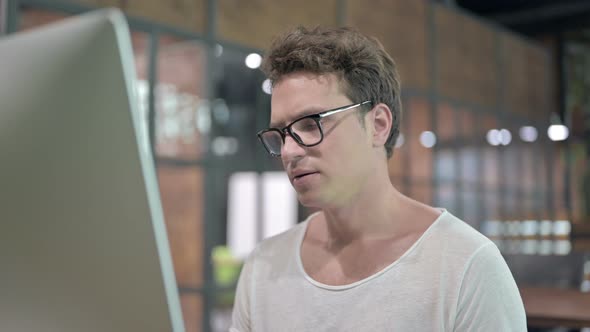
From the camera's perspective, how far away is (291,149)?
1.28 metres

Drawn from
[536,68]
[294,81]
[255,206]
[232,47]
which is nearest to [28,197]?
[294,81]

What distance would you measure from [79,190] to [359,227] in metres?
1.03

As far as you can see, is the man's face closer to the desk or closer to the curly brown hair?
the curly brown hair

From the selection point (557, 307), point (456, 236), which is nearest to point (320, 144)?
point (456, 236)

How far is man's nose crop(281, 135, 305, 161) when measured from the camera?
1.28 metres

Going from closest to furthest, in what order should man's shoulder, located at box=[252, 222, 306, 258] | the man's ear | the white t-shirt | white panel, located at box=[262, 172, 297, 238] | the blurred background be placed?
the white t-shirt, the man's ear, man's shoulder, located at box=[252, 222, 306, 258], the blurred background, white panel, located at box=[262, 172, 297, 238]

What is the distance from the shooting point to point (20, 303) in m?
0.54

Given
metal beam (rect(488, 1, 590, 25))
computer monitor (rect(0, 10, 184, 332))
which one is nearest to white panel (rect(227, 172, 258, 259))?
computer monitor (rect(0, 10, 184, 332))

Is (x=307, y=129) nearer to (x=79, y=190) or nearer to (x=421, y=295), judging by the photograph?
(x=421, y=295)

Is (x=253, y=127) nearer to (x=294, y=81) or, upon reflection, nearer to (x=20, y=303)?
(x=294, y=81)

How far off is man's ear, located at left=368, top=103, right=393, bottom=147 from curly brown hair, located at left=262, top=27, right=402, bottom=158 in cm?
2

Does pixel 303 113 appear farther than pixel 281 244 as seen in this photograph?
No

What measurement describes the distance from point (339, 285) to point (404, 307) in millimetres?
170

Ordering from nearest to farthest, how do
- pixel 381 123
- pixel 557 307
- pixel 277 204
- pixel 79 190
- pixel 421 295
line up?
1. pixel 79 190
2. pixel 421 295
3. pixel 381 123
4. pixel 557 307
5. pixel 277 204
